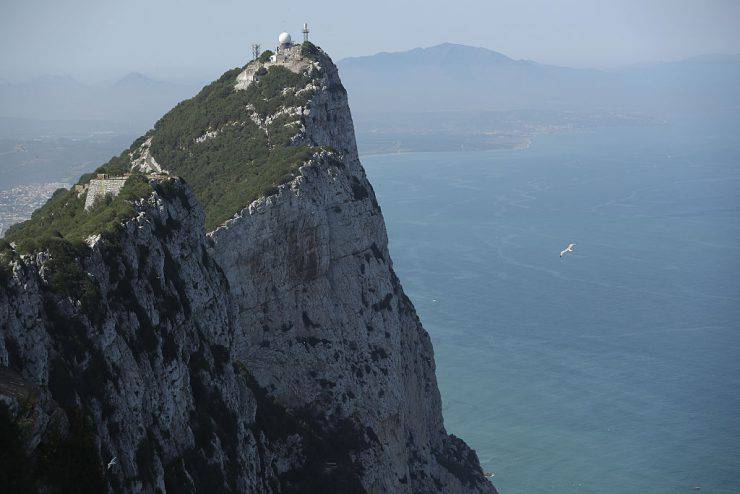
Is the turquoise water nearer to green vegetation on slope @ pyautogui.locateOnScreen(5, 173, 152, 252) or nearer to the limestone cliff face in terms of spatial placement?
the limestone cliff face

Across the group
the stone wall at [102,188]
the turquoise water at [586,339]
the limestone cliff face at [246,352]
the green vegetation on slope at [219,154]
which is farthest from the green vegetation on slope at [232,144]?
the turquoise water at [586,339]

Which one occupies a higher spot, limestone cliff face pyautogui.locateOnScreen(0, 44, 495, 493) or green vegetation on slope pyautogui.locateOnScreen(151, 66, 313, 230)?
green vegetation on slope pyautogui.locateOnScreen(151, 66, 313, 230)

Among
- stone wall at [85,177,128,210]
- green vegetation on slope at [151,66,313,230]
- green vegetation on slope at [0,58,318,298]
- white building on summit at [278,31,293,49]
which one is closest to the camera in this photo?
stone wall at [85,177,128,210]

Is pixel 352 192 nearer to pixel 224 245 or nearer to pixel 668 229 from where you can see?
pixel 224 245

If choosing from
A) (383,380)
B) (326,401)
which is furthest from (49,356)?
(383,380)

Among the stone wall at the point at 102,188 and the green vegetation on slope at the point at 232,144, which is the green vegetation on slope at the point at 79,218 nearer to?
the stone wall at the point at 102,188

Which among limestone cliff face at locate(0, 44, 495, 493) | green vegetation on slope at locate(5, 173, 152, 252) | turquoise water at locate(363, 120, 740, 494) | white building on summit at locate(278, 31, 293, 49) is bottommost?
turquoise water at locate(363, 120, 740, 494)

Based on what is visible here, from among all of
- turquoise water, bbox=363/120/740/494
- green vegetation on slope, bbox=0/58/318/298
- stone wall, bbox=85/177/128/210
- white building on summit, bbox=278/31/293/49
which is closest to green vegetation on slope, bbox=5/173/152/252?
green vegetation on slope, bbox=0/58/318/298

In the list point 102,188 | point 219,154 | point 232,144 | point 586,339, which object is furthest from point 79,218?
point 586,339
